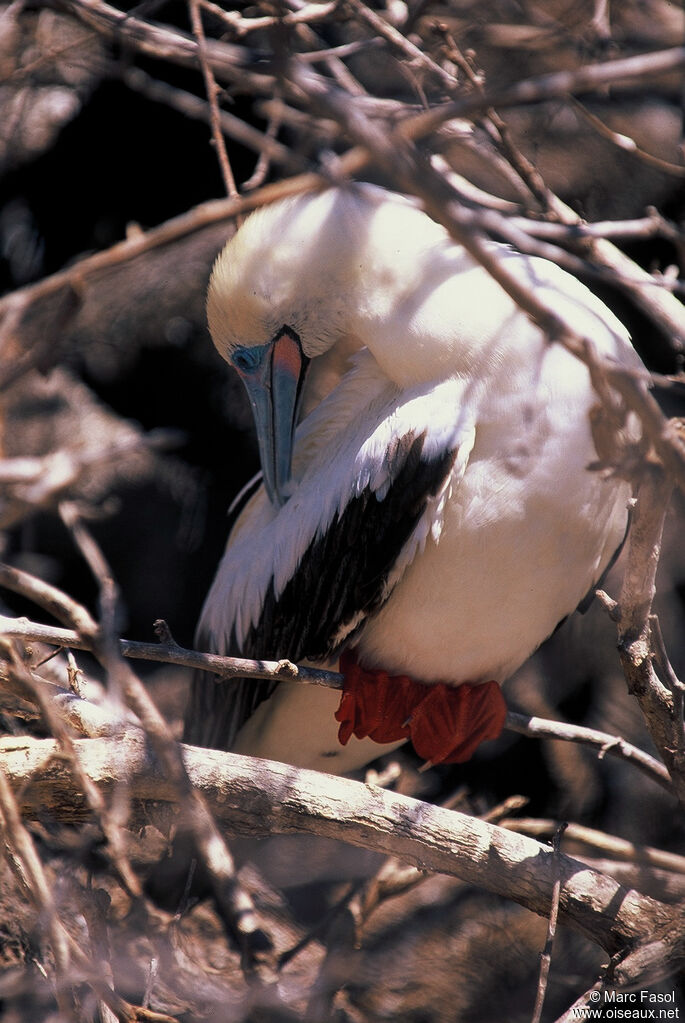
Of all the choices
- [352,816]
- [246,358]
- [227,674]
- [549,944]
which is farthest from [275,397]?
[549,944]

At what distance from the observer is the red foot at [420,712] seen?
3.01 metres

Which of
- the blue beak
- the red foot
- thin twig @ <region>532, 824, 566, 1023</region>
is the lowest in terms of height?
the red foot

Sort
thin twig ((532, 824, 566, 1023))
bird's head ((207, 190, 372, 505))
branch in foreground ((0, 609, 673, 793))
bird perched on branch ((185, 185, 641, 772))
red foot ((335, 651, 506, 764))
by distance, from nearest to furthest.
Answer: thin twig ((532, 824, 566, 1023)), branch in foreground ((0, 609, 673, 793)), bird perched on branch ((185, 185, 641, 772)), bird's head ((207, 190, 372, 505)), red foot ((335, 651, 506, 764))

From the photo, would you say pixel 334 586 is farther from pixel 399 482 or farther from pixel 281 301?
pixel 281 301

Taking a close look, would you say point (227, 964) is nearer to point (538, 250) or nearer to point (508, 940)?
point (508, 940)

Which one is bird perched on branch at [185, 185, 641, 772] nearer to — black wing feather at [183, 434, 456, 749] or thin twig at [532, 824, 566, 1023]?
black wing feather at [183, 434, 456, 749]

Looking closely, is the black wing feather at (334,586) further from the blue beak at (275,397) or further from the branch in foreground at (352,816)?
the branch in foreground at (352,816)

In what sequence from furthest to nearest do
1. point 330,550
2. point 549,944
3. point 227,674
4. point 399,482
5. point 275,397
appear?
1. point 275,397
2. point 330,550
3. point 399,482
4. point 227,674
5. point 549,944

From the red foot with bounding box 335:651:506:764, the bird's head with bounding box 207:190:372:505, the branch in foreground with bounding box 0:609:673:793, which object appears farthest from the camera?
the red foot with bounding box 335:651:506:764

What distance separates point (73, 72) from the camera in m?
4.63

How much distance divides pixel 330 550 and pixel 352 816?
75 cm

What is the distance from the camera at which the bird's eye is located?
3.06m

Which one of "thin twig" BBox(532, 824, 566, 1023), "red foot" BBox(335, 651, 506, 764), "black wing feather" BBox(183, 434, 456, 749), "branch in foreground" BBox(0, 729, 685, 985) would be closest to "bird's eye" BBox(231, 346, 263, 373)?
"black wing feather" BBox(183, 434, 456, 749)

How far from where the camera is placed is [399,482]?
2.64 m
